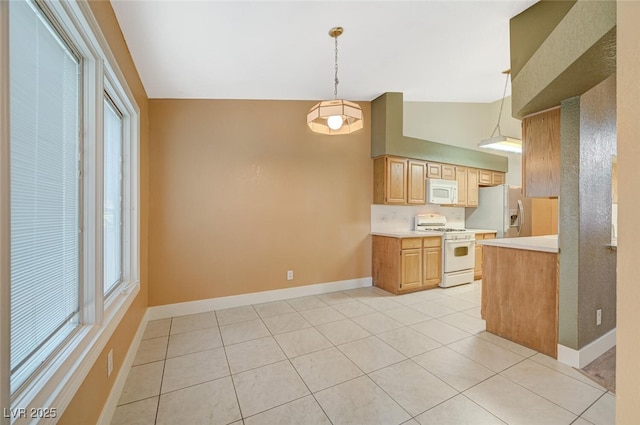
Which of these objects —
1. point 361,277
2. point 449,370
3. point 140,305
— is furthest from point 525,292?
point 140,305

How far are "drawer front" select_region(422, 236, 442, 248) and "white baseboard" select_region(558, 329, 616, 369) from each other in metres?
2.07

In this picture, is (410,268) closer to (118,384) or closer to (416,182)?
(416,182)

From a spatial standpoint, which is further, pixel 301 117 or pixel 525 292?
pixel 301 117

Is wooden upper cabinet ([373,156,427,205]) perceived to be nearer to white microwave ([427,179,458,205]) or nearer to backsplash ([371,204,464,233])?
white microwave ([427,179,458,205])

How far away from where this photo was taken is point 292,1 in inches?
82.2

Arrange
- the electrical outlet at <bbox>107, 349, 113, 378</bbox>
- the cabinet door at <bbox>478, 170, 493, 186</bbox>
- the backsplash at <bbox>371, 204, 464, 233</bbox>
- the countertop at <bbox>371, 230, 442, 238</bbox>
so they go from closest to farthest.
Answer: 1. the electrical outlet at <bbox>107, 349, 113, 378</bbox>
2. the countertop at <bbox>371, 230, 442, 238</bbox>
3. the backsplash at <bbox>371, 204, 464, 233</bbox>
4. the cabinet door at <bbox>478, 170, 493, 186</bbox>

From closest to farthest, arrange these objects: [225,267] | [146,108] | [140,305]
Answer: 1. [140,305]
2. [146,108]
3. [225,267]

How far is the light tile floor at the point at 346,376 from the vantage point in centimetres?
167

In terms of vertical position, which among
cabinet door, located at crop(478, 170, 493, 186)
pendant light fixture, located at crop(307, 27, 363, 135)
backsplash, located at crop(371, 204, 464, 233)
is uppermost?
pendant light fixture, located at crop(307, 27, 363, 135)

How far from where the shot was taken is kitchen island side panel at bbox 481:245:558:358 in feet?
7.63

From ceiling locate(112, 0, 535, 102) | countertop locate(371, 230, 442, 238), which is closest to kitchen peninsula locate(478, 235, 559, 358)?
countertop locate(371, 230, 442, 238)

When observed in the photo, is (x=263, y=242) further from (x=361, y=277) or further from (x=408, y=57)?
(x=408, y=57)

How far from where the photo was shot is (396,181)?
4230 millimetres

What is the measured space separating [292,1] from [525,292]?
10.4ft
